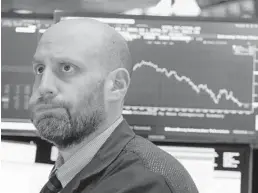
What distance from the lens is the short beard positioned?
3.46ft

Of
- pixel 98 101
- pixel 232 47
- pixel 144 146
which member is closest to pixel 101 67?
pixel 98 101

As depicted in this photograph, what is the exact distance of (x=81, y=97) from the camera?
1073mm

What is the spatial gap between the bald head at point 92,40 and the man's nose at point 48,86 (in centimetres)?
7

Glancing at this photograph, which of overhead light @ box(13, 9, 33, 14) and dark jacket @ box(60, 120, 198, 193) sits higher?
overhead light @ box(13, 9, 33, 14)

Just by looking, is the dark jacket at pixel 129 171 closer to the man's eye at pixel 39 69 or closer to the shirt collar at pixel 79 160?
the shirt collar at pixel 79 160

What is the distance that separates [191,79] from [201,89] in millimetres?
45

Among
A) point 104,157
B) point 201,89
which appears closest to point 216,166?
point 201,89

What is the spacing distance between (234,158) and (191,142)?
0.15 m

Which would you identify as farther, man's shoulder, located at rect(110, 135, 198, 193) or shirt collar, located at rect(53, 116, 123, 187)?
shirt collar, located at rect(53, 116, 123, 187)

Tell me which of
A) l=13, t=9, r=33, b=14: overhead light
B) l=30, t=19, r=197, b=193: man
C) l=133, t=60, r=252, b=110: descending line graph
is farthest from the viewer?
l=13, t=9, r=33, b=14: overhead light

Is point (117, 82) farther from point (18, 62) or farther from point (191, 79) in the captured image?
point (18, 62)

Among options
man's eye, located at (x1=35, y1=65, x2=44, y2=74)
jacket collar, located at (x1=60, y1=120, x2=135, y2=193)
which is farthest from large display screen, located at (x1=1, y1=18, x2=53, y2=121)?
jacket collar, located at (x1=60, y1=120, x2=135, y2=193)

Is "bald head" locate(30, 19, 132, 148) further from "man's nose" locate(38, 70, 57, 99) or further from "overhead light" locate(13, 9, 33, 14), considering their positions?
"overhead light" locate(13, 9, 33, 14)

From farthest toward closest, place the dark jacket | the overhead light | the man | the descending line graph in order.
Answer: the overhead light, the descending line graph, the man, the dark jacket
